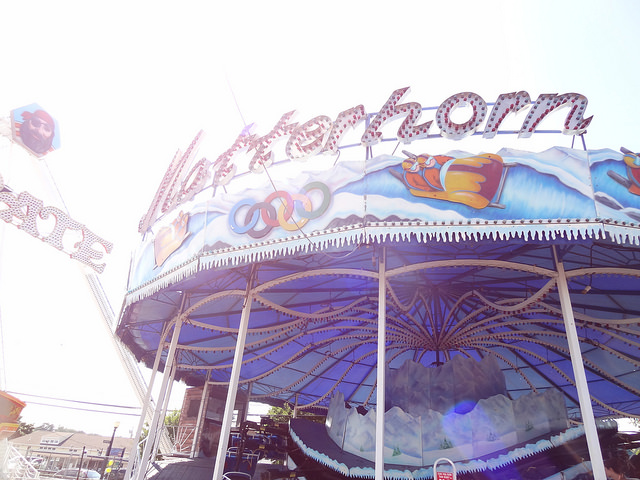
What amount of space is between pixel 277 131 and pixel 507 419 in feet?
30.0

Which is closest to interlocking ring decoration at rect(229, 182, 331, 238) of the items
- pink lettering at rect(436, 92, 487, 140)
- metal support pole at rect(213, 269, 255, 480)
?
metal support pole at rect(213, 269, 255, 480)

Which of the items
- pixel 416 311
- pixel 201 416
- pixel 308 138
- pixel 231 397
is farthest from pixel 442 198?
pixel 201 416

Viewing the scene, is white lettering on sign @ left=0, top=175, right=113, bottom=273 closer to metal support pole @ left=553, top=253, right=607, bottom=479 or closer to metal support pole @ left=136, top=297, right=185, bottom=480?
metal support pole @ left=136, top=297, right=185, bottom=480

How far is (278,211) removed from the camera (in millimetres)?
8945

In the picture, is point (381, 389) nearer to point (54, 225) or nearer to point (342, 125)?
point (342, 125)

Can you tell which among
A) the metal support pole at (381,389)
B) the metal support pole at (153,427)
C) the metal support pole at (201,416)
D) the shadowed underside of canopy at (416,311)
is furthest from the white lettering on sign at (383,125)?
the metal support pole at (201,416)

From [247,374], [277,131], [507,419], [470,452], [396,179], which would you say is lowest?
[470,452]

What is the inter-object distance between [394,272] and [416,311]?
6962 mm

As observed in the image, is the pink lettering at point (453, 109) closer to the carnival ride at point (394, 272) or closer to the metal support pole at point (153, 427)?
the carnival ride at point (394, 272)

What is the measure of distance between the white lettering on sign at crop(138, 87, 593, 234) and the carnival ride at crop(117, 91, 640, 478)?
64 cm

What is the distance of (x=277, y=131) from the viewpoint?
1051cm

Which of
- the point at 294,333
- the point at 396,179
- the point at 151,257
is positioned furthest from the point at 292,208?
the point at 294,333

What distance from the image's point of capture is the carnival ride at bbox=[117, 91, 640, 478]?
7.82m

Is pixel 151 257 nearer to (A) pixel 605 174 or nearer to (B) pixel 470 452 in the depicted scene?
(B) pixel 470 452
